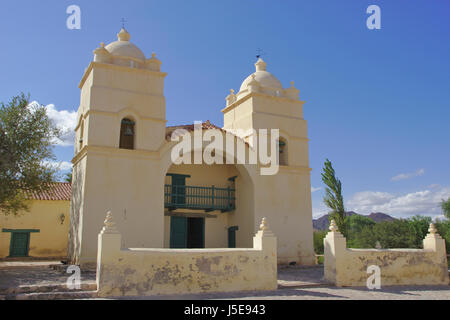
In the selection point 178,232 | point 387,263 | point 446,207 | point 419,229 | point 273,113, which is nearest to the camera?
point 387,263

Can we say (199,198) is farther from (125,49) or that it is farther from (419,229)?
(419,229)

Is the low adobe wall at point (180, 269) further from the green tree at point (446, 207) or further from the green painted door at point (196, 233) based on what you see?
the green tree at point (446, 207)

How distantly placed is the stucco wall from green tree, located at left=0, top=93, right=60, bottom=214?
19.0 ft

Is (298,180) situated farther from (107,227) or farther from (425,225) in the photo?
(425,225)

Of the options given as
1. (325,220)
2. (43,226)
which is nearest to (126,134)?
(43,226)

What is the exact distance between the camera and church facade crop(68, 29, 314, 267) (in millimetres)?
14391

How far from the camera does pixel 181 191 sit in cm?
1722

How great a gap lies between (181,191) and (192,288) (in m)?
7.33

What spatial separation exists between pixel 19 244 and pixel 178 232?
9.70 m

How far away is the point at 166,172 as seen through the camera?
51.1 ft

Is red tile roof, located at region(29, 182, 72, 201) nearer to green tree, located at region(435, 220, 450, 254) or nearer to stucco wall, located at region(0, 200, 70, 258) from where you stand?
stucco wall, located at region(0, 200, 70, 258)

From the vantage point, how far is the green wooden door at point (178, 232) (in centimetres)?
1678

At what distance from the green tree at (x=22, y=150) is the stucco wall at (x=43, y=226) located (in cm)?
578

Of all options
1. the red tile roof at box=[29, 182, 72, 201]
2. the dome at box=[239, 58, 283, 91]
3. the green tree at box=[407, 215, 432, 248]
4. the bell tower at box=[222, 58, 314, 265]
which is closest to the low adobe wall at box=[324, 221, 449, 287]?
the bell tower at box=[222, 58, 314, 265]
